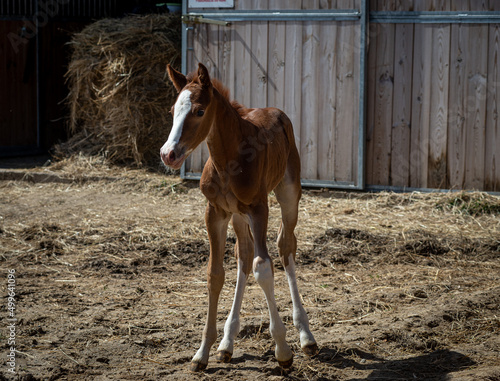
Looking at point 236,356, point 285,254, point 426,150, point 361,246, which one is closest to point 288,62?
point 426,150

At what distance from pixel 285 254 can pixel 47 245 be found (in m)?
2.96

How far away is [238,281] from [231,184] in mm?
682

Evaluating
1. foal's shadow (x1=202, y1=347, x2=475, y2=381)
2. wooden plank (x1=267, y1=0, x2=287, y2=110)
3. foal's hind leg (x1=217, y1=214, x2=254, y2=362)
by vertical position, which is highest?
wooden plank (x1=267, y1=0, x2=287, y2=110)

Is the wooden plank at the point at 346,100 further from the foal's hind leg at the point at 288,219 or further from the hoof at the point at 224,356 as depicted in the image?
the hoof at the point at 224,356

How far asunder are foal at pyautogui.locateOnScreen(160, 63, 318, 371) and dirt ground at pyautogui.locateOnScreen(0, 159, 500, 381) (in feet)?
0.62

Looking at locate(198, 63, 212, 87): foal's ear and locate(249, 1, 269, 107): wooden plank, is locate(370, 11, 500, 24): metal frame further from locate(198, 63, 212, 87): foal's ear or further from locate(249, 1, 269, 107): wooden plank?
locate(198, 63, 212, 87): foal's ear

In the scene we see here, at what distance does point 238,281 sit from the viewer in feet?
12.9

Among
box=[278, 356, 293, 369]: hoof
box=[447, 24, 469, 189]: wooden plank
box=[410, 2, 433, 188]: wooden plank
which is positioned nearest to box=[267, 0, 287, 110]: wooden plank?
box=[410, 2, 433, 188]: wooden plank

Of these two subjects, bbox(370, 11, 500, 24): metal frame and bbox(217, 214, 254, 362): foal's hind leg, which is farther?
bbox(370, 11, 500, 24): metal frame

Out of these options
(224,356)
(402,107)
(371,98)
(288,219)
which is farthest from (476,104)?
(224,356)

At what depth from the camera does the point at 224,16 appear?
8336mm

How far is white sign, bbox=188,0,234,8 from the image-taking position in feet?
27.3

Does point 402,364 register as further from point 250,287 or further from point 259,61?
point 259,61

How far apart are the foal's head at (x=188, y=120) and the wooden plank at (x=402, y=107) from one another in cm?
494
